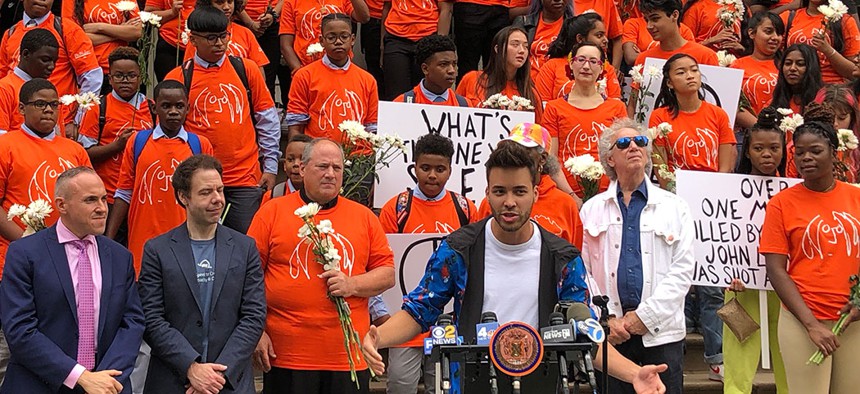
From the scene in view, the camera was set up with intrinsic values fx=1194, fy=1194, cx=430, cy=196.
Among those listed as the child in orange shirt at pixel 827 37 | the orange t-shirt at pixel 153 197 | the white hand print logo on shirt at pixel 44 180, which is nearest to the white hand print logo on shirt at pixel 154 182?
the orange t-shirt at pixel 153 197

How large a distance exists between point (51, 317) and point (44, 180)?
1841 millimetres

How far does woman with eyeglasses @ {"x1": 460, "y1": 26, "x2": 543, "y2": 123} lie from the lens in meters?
9.45

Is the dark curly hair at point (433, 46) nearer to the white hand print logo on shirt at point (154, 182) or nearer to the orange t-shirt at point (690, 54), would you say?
the orange t-shirt at point (690, 54)

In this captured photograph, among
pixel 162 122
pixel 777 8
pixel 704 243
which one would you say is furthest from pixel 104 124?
pixel 777 8

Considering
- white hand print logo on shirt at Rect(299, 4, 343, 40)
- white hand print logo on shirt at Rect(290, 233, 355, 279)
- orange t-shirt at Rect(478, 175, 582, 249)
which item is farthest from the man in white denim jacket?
white hand print logo on shirt at Rect(299, 4, 343, 40)

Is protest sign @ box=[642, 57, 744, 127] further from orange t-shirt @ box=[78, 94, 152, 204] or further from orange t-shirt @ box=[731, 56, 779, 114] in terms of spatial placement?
orange t-shirt @ box=[78, 94, 152, 204]

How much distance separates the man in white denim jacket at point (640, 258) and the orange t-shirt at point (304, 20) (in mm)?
4258

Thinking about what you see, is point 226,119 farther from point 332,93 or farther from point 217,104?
point 332,93

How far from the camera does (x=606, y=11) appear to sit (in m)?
11.1

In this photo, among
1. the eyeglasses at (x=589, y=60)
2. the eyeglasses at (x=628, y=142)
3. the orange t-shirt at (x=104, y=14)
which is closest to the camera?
the eyeglasses at (x=628, y=142)

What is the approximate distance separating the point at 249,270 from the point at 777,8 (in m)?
7.55

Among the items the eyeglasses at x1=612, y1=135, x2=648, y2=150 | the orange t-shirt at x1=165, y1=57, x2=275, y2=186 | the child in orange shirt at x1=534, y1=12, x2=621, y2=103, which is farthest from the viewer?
the child in orange shirt at x1=534, y1=12, x2=621, y2=103

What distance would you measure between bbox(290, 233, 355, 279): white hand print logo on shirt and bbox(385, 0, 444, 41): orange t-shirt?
173 inches

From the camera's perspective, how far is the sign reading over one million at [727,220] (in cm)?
789
